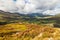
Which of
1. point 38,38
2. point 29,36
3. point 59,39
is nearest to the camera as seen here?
point 59,39

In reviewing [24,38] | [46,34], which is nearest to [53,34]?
[46,34]

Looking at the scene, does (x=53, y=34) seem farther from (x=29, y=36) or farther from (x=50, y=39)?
(x=29, y=36)

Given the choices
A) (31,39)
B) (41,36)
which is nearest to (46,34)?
(41,36)

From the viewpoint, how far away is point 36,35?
8675 centimetres

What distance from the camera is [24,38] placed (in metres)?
88.1

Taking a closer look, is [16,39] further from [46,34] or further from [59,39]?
[59,39]

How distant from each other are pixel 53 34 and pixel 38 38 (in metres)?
8.83

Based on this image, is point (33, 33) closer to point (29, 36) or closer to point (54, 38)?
point (29, 36)

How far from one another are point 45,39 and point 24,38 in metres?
16.2

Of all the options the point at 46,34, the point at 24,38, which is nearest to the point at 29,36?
the point at 24,38

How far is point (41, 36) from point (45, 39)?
6.84 m

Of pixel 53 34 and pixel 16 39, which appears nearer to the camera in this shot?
pixel 53 34

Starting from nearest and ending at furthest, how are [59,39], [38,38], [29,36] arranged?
[59,39]
[38,38]
[29,36]

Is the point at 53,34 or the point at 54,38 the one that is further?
the point at 53,34
